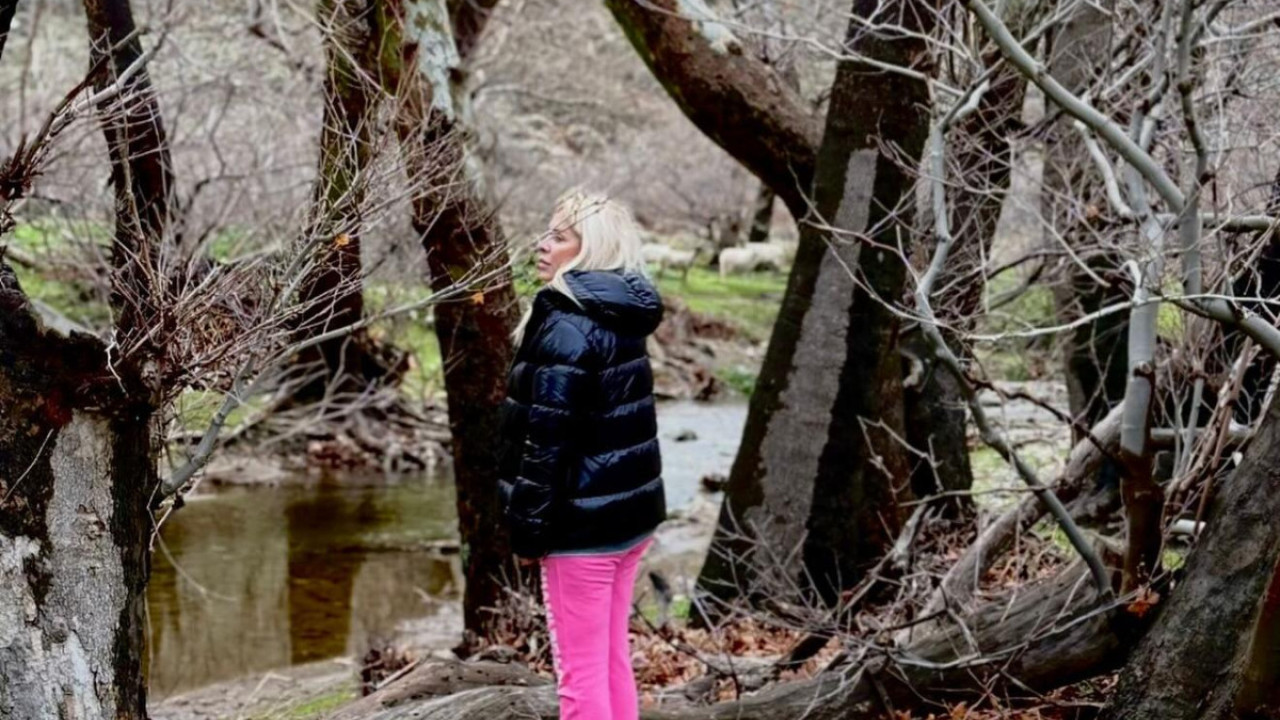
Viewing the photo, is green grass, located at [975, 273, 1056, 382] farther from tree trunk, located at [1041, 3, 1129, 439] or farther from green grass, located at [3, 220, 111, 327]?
green grass, located at [3, 220, 111, 327]

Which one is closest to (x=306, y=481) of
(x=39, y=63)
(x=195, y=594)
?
(x=195, y=594)

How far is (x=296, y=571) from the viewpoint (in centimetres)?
1239

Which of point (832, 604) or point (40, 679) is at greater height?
point (40, 679)

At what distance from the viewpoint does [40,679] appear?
3.44 metres

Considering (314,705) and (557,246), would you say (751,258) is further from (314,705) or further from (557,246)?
(557,246)

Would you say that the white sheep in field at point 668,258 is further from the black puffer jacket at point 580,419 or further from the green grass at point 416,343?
the black puffer jacket at point 580,419

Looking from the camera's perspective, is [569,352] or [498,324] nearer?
[569,352]

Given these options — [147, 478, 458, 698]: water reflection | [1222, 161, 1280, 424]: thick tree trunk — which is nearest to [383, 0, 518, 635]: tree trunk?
[147, 478, 458, 698]: water reflection

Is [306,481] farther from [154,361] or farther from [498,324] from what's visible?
[154,361]

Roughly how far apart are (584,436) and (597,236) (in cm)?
61

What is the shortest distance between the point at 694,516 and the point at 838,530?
252 inches

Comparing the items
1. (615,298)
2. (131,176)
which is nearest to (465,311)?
(131,176)

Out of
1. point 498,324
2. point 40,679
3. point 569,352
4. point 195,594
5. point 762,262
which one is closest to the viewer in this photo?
point 40,679

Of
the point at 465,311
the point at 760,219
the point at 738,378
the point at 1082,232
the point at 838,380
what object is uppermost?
the point at 760,219
